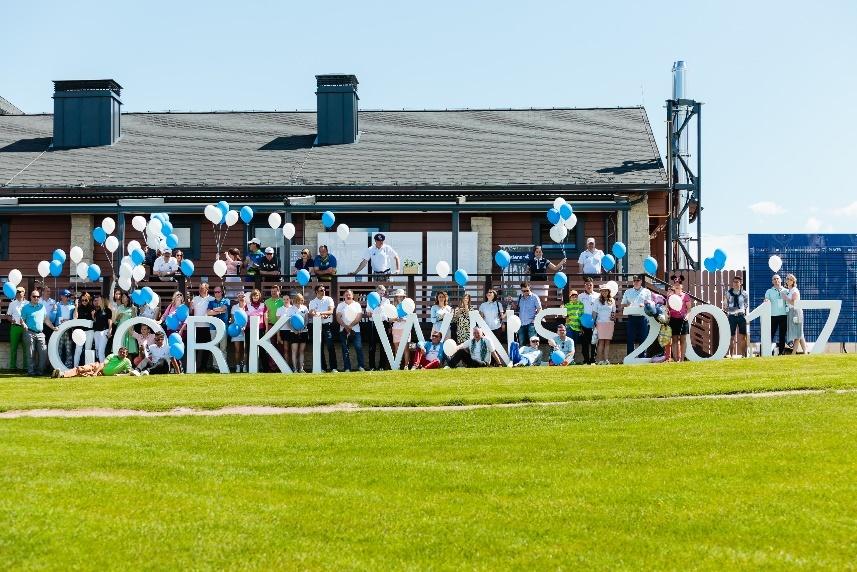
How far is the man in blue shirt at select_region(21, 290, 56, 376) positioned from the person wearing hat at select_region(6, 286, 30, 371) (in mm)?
337

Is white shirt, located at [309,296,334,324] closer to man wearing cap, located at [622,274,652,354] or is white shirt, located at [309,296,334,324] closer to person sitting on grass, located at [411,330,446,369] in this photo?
Result: person sitting on grass, located at [411,330,446,369]

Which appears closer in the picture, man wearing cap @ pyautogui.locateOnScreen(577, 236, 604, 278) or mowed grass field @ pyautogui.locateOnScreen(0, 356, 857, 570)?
mowed grass field @ pyautogui.locateOnScreen(0, 356, 857, 570)

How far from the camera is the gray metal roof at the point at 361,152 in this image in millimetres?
24812

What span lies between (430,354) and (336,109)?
10.6m

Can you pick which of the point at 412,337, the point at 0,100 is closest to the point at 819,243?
the point at 412,337

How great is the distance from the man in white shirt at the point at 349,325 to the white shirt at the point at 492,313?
2231 millimetres

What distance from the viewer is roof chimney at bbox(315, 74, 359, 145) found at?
1090 inches

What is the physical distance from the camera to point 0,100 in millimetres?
33438

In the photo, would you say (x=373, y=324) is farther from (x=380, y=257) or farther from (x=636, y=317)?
(x=636, y=317)

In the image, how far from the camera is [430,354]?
19.3m

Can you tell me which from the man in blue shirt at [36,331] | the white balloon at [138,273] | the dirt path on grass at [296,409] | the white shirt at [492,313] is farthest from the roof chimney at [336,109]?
the dirt path on grass at [296,409]

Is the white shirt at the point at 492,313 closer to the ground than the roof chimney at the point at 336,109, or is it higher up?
closer to the ground

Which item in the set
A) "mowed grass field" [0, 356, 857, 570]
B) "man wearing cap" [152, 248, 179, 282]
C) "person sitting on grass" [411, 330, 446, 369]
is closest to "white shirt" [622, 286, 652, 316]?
"person sitting on grass" [411, 330, 446, 369]

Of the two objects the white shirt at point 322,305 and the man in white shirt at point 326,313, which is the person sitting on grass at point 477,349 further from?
the white shirt at point 322,305
